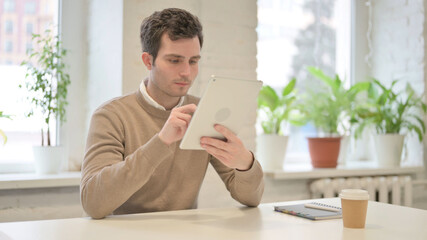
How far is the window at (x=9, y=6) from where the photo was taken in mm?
2432

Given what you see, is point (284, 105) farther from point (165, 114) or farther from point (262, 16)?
point (165, 114)

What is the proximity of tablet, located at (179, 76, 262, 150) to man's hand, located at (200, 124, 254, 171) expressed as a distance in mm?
15

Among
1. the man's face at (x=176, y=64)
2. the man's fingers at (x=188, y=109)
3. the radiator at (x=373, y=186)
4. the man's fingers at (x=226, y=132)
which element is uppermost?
the man's face at (x=176, y=64)

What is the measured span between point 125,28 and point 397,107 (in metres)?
1.81

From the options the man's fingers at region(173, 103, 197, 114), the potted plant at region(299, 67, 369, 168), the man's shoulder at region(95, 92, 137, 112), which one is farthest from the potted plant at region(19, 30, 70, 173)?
the potted plant at region(299, 67, 369, 168)

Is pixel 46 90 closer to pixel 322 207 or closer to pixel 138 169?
pixel 138 169

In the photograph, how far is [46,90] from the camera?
2357mm

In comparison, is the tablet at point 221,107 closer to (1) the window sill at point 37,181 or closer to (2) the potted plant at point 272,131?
(1) the window sill at point 37,181

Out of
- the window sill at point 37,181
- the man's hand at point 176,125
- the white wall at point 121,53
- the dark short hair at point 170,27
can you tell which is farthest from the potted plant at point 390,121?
the man's hand at point 176,125

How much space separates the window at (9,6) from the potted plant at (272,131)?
1407 millimetres

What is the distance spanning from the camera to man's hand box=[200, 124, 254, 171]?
4.48 feet

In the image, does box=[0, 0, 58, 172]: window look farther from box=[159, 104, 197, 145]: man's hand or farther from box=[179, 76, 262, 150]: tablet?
box=[179, 76, 262, 150]: tablet

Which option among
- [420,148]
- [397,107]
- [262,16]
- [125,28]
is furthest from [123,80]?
[420,148]

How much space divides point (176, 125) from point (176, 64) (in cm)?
38
